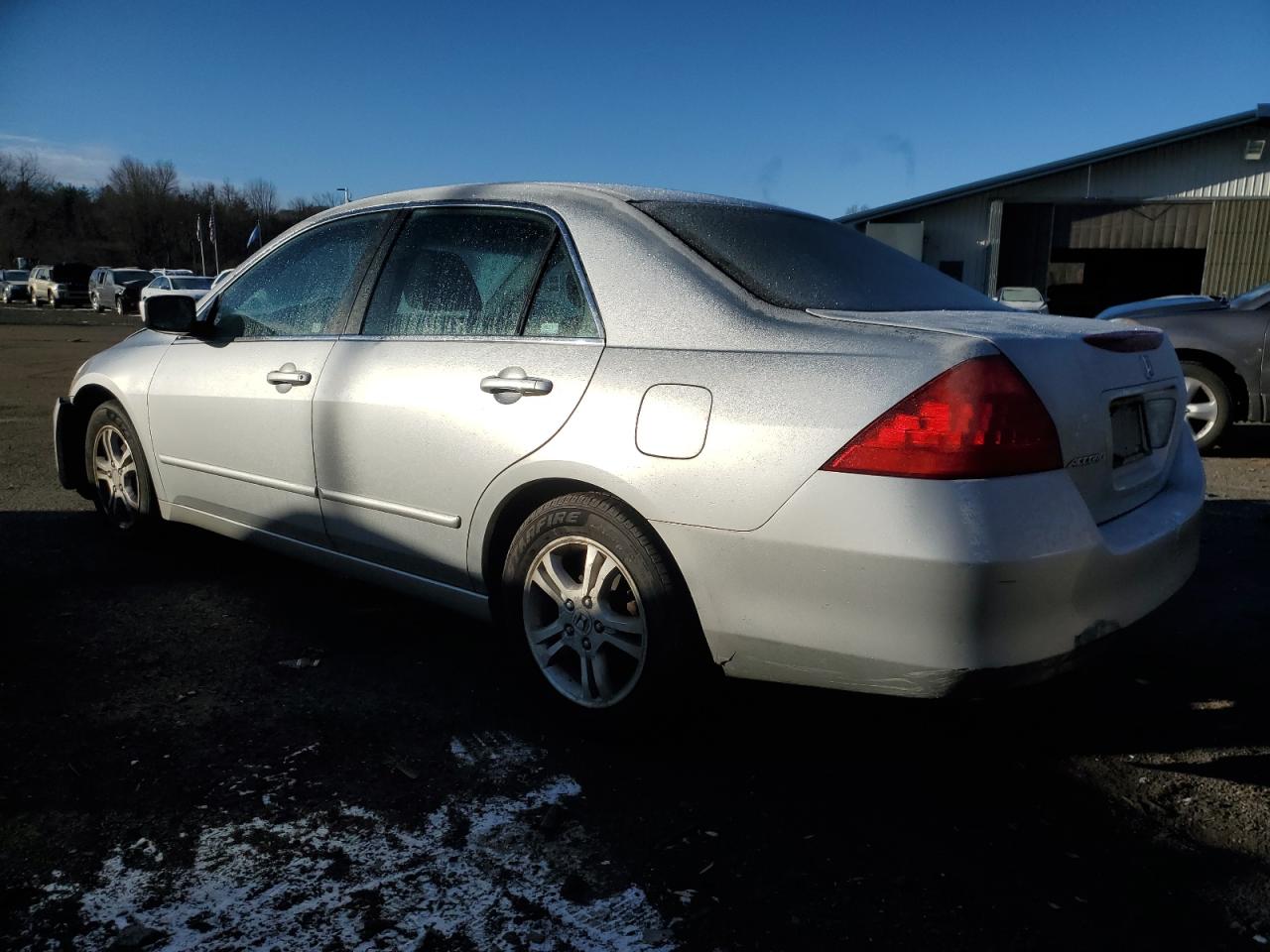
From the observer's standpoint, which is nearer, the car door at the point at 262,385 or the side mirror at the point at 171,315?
the car door at the point at 262,385

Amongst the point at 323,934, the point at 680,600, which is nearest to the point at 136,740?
the point at 323,934

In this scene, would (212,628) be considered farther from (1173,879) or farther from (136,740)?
(1173,879)

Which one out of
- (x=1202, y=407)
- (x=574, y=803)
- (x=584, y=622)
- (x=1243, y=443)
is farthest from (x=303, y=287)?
(x=1243, y=443)

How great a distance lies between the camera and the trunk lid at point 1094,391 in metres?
2.25

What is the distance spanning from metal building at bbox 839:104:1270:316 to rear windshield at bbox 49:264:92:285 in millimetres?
33600

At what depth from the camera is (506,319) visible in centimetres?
301

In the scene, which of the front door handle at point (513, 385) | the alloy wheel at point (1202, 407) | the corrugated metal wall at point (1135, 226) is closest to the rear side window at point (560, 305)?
the front door handle at point (513, 385)

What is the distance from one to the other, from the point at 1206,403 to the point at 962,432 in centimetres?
659

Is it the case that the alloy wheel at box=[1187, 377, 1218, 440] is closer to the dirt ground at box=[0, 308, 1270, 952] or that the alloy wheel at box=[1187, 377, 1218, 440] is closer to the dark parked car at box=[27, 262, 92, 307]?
the dirt ground at box=[0, 308, 1270, 952]

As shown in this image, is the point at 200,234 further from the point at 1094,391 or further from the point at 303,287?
the point at 1094,391

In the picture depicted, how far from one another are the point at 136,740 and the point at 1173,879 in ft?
8.62

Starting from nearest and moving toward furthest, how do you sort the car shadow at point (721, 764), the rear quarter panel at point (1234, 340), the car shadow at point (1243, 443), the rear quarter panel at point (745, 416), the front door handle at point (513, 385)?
the car shadow at point (721, 764), the rear quarter panel at point (745, 416), the front door handle at point (513, 385), the rear quarter panel at point (1234, 340), the car shadow at point (1243, 443)

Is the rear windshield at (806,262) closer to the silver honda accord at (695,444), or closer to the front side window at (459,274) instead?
the silver honda accord at (695,444)

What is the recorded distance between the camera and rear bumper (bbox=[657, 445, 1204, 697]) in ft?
6.90
